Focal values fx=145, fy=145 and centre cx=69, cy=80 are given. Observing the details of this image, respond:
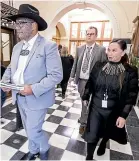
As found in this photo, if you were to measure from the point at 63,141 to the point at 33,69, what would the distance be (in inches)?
49.5

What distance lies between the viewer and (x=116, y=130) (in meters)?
1.60

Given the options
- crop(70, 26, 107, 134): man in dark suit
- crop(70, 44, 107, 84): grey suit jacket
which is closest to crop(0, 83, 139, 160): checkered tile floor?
crop(70, 26, 107, 134): man in dark suit

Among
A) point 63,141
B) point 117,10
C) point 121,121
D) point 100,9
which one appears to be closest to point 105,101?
point 121,121

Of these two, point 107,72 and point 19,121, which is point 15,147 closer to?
point 19,121

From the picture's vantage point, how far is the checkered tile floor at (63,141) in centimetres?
180

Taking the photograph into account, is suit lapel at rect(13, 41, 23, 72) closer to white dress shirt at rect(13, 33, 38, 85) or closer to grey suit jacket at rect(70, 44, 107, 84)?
white dress shirt at rect(13, 33, 38, 85)

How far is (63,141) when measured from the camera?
6.78 ft

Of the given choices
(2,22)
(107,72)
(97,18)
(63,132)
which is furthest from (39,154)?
(97,18)

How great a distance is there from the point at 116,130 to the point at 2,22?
128 inches

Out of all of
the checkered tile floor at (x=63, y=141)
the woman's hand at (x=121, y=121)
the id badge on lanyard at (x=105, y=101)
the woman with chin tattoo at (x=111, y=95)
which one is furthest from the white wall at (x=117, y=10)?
the woman's hand at (x=121, y=121)

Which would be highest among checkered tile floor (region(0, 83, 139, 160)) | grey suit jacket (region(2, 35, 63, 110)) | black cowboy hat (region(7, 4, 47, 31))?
black cowboy hat (region(7, 4, 47, 31))

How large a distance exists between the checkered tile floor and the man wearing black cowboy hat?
53 cm

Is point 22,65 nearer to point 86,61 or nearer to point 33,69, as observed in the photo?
point 33,69

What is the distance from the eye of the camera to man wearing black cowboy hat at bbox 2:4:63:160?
128cm
